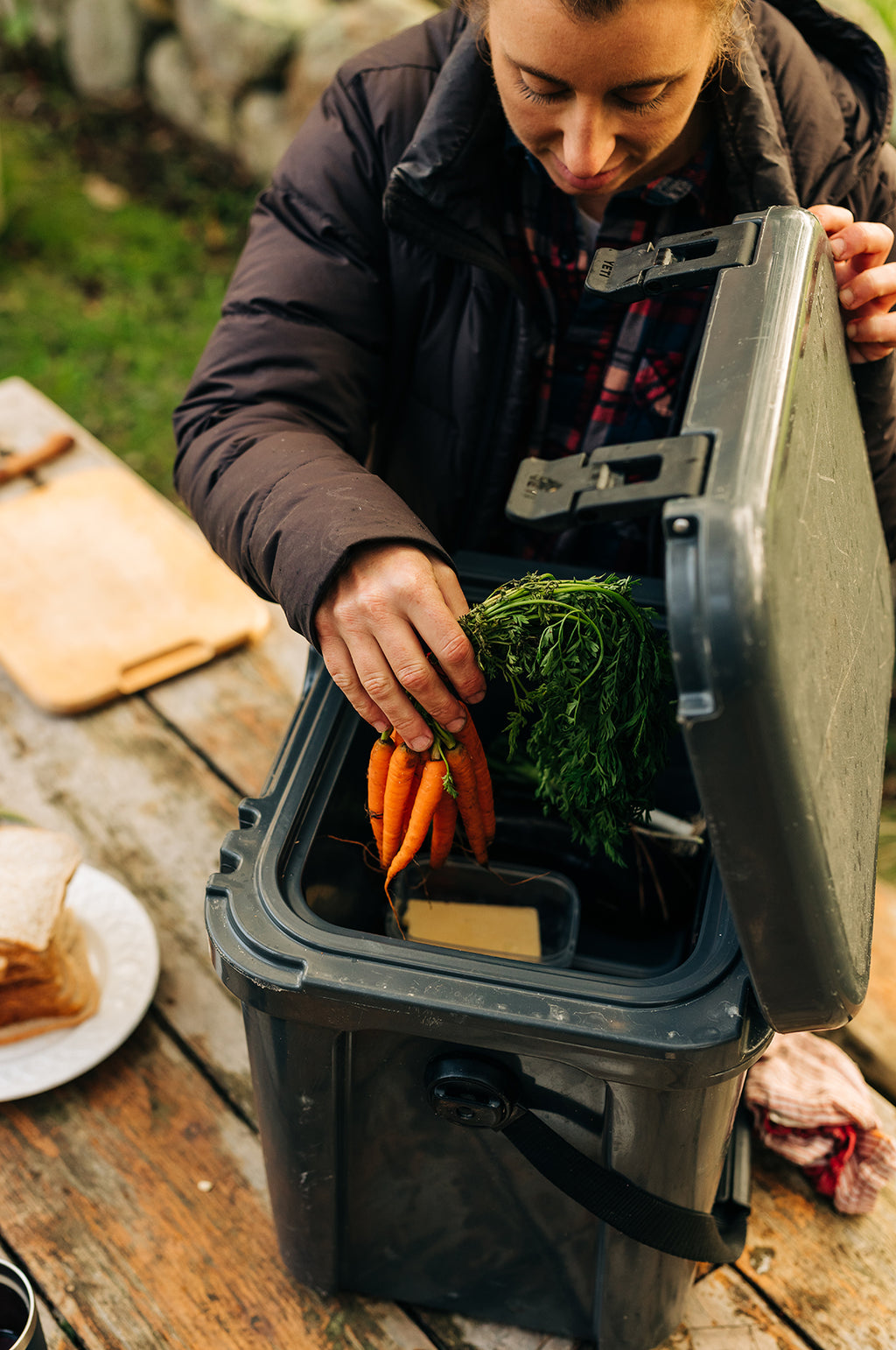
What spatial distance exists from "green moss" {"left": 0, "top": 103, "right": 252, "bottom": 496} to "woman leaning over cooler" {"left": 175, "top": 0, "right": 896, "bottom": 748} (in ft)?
6.91

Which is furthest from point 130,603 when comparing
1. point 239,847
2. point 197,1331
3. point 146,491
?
point 197,1331

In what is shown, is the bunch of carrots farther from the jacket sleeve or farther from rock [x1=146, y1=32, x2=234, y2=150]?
rock [x1=146, y1=32, x2=234, y2=150]

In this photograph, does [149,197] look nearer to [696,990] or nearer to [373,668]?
[373,668]

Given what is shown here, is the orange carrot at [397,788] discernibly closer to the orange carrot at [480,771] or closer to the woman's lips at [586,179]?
the orange carrot at [480,771]

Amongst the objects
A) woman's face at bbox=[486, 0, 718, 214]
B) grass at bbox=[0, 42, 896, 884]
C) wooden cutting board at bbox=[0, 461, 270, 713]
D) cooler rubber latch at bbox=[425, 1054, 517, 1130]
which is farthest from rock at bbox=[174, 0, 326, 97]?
cooler rubber latch at bbox=[425, 1054, 517, 1130]

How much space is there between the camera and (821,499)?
952mm

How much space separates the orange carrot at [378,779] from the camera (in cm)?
116

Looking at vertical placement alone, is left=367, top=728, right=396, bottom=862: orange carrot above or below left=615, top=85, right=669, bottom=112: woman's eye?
below

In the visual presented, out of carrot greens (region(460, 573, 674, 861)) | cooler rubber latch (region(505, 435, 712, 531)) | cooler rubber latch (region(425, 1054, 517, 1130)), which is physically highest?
cooler rubber latch (region(505, 435, 712, 531))

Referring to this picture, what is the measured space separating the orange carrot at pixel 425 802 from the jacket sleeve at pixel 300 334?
0.30 meters

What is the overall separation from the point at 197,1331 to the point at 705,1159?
64 centimetres

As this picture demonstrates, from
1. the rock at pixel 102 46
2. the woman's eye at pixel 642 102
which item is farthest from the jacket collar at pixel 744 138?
the rock at pixel 102 46

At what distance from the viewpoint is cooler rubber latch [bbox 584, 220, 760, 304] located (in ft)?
3.34

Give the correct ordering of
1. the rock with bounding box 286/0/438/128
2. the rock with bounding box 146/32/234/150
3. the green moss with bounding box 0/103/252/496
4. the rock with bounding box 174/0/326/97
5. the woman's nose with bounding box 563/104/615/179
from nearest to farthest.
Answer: the woman's nose with bounding box 563/104/615/179 → the green moss with bounding box 0/103/252/496 → the rock with bounding box 286/0/438/128 → the rock with bounding box 174/0/326/97 → the rock with bounding box 146/32/234/150
